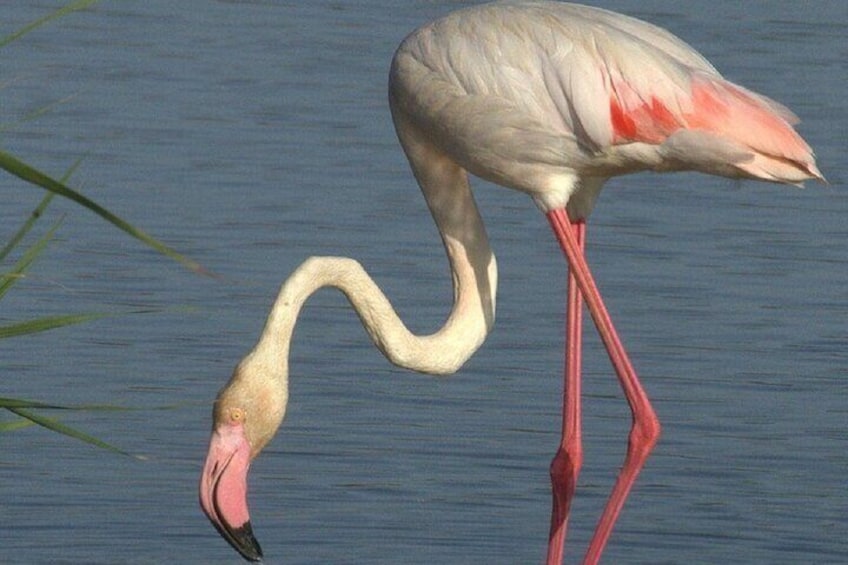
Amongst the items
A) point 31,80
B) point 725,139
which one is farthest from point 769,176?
point 31,80

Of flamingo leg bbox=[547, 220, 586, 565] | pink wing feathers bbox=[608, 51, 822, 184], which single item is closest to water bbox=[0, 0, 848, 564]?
flamingo leg bbox=[547, 220, 586, 565]

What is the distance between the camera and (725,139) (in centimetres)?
695

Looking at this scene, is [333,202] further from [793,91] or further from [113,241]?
[793,91]

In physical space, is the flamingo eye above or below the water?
above

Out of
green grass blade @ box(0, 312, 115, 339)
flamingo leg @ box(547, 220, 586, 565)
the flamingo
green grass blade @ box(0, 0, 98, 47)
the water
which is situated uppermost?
green grass blade @ box(0, 0, 98, 47)

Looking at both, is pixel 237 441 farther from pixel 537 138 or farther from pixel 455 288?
pixel 537 138

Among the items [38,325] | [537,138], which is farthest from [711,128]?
[38,325]

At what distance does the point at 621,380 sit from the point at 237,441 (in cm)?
125

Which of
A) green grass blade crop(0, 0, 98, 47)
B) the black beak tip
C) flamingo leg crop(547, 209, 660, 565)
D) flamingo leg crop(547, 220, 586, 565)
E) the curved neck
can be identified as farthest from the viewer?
flamingo leg crop(547, 220, 586, 565)

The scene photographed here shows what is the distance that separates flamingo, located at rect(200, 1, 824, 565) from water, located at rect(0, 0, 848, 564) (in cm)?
51

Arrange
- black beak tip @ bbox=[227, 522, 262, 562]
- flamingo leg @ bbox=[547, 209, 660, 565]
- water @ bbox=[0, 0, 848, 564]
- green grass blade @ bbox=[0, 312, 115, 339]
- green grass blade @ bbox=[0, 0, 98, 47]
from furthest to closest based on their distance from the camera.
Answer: water @ bbox=[0, 0, 848, 564]
flamingo leg @ bbox=[547, 209, 660, 565]
black beak tip @ bbox=[227, 522, 262, 562]
green grass blade @ bbox=[0, 312, 115, 339]
green grass blade @ bbox=[0, 0, 98, 47]

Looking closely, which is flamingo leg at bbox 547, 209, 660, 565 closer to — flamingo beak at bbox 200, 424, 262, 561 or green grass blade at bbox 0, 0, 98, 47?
flamingo beak at bbox 200, 424, 262, 561

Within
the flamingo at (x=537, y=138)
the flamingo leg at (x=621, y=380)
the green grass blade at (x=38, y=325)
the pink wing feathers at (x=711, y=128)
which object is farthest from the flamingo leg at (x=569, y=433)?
the green grass blade at (x=38, y=325)

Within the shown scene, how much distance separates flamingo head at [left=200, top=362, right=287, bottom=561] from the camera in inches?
272
